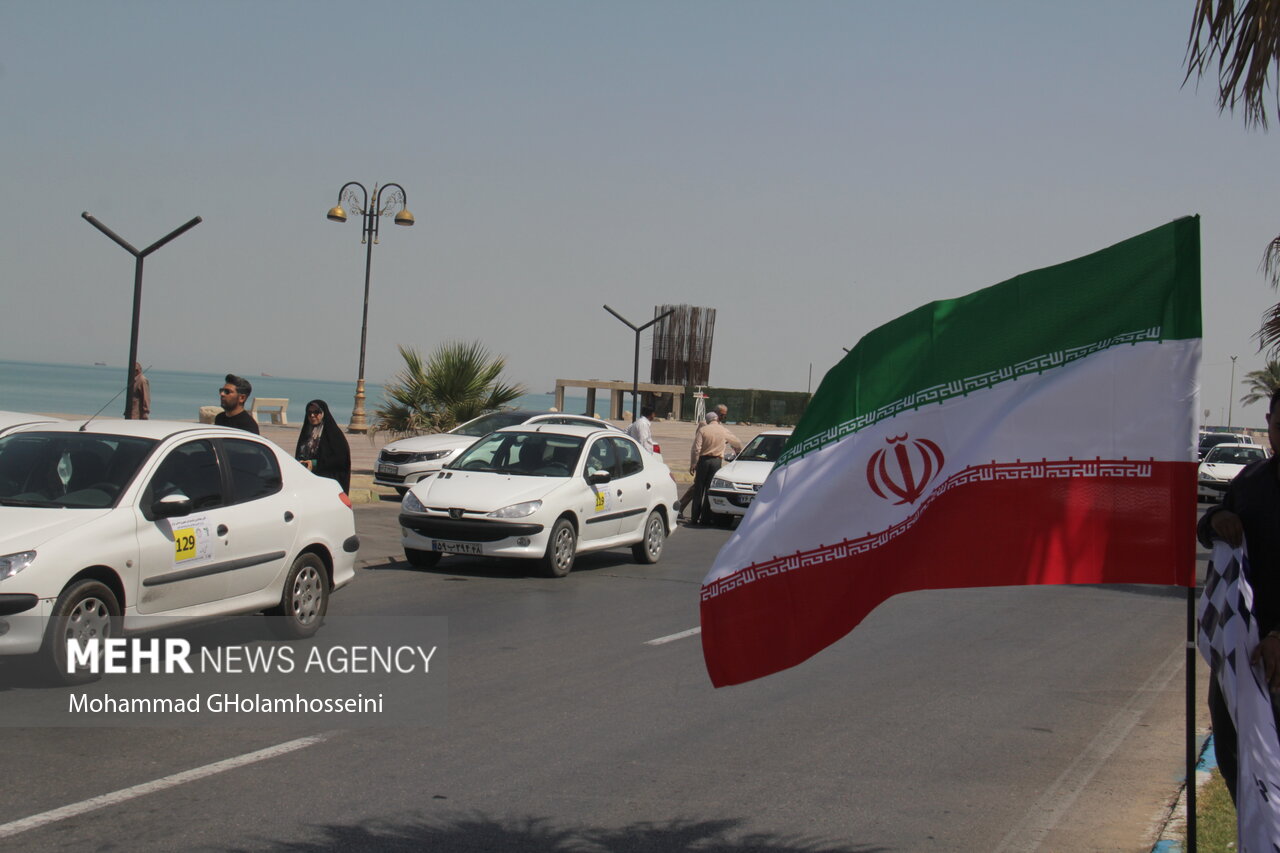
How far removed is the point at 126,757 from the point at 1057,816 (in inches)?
172

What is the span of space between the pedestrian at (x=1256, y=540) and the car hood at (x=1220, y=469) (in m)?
31.7

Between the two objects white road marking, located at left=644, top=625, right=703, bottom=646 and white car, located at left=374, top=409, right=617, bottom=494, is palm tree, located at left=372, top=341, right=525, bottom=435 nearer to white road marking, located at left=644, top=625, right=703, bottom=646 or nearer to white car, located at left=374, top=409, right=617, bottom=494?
white car, located at left=374, top=409, right=617, bottom=494

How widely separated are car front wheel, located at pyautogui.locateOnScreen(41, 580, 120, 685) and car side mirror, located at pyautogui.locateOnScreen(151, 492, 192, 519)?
60 centimetres

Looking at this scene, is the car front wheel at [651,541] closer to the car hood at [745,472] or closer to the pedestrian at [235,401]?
the car hood at [745,472]

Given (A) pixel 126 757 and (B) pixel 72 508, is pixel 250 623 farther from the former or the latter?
(A) pixel 126 757

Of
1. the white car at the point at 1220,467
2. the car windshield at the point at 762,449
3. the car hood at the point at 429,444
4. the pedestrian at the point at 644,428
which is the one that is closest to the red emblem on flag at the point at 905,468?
the car windshield at the point at 762,449

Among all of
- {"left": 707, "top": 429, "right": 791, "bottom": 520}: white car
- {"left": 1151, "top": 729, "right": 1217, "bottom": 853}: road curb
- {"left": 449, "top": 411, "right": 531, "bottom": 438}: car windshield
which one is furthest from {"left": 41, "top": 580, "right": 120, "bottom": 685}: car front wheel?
{"left": 449, "top": 411, "right": 531, "bottom": 438}: car windshield

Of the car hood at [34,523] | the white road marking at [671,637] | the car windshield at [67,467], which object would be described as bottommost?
the white road marking at [671,637]

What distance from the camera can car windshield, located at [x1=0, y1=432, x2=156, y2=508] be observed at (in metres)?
8.05

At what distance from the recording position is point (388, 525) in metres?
18.6

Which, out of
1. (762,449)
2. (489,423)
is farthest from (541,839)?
(489,423)

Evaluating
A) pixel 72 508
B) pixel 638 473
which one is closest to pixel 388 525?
pixel 638 473

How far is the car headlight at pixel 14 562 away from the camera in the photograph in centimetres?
712

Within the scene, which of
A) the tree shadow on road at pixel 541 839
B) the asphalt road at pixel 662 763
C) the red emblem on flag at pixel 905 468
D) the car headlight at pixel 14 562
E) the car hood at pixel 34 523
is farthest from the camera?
the car hood at pixel 34 523
